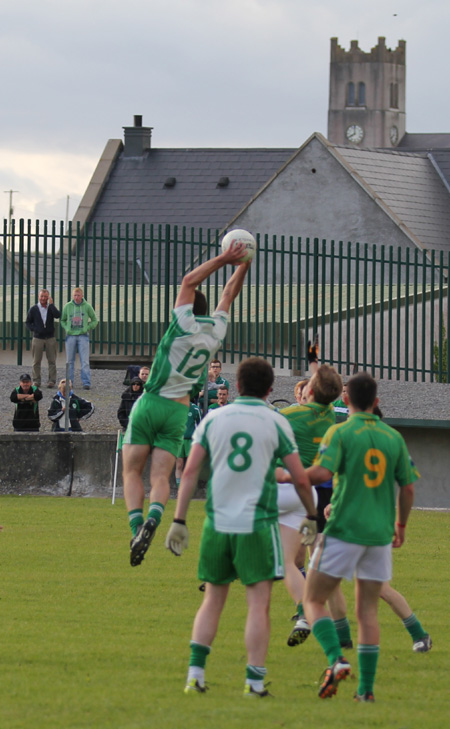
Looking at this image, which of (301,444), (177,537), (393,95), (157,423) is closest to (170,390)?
(157,423)

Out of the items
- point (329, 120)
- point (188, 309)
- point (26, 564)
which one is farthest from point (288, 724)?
point (329, 120)

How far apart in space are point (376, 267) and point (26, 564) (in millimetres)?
12362

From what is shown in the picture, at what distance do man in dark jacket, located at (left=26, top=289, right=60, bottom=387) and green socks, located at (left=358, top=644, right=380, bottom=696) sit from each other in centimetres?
1539

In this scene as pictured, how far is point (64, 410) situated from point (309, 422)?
11.7m

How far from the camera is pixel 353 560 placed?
7352mm

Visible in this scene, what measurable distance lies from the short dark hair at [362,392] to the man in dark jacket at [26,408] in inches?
518

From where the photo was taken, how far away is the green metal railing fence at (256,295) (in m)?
22.5

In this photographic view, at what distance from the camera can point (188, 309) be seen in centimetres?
998

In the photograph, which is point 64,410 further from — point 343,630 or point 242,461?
point 242,461

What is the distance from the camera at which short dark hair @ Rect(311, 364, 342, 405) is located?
864 centimetres

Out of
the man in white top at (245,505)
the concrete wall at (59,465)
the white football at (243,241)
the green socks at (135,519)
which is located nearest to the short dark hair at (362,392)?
the man in white top at (245,505)

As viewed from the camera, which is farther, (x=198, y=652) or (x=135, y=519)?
(x=135, y=519)

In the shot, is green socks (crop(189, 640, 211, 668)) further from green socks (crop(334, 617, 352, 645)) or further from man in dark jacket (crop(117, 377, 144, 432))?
man in dark jacket (crop(117, 377, 144, 432))

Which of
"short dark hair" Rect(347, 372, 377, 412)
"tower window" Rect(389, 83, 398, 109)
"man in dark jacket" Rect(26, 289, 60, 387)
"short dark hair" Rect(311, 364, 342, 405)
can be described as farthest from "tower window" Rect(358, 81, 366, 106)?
"short dark hair" Rect(347, 372, 377, 412)
